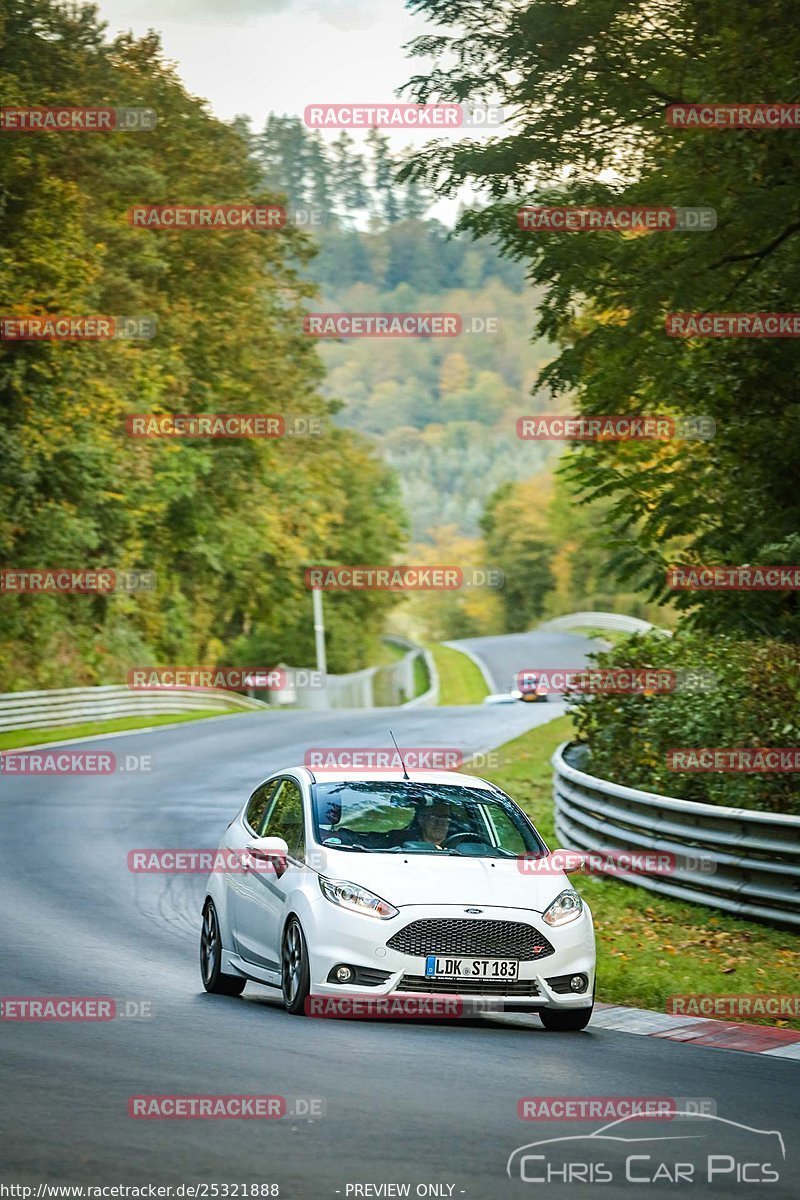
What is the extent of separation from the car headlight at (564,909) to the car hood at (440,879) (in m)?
0.04

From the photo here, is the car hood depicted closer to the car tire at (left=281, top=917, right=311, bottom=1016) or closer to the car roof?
Answer: the car tire at (left=281, top=917, right=311, bottom=1016)

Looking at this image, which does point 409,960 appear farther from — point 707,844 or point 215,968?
point 707,844

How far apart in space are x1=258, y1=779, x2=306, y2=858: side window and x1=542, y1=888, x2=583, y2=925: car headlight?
1565 mm

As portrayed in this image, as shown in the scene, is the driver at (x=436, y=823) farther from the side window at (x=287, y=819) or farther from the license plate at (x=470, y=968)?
the license plate at (x=470, y=968)

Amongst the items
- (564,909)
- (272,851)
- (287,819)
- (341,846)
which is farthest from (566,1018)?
(287,819)

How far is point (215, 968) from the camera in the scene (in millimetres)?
11922

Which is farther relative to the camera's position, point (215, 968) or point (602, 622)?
point (602, 622)

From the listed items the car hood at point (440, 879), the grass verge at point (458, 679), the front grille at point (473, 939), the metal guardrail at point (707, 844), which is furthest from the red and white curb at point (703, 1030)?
the grass verge at point (458, 679)

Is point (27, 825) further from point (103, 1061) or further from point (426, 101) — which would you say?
point (103, 1061)

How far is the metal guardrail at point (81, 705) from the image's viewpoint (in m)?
39.8

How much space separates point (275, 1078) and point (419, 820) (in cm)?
335

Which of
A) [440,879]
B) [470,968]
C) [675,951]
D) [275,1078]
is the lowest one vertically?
[675,951]

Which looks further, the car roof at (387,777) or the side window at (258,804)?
Result: the side window at (258,804)

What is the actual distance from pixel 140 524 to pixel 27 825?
104 feet
